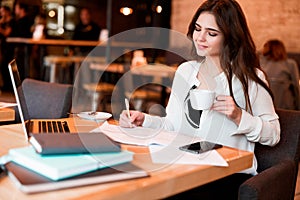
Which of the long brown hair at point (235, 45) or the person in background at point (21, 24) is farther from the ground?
the person in background at point (21, 24)

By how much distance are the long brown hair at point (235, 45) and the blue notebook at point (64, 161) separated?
2.55ft

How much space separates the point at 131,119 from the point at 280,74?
3.73m

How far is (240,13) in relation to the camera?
1.68 m

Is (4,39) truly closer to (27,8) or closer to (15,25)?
(15,25)

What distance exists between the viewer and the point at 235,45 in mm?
1698

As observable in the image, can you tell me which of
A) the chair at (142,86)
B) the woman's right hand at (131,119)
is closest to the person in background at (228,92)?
the woman's right hand at (131,119)

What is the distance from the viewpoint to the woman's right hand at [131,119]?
1599 mm

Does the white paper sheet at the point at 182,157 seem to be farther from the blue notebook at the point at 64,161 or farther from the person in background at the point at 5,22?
the person in background at the point at 5,22

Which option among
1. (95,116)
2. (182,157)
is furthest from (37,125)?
(182,157)

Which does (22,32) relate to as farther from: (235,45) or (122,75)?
(235,45)

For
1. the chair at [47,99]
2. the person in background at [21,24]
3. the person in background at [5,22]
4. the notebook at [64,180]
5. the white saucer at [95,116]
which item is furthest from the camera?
the person in background at [21,24]

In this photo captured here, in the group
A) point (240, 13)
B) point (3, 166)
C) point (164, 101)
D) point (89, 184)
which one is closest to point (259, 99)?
point (240, 13)

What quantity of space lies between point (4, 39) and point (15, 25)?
1.48 feet

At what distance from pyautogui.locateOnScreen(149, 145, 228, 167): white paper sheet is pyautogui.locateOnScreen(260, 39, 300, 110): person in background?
12.5ft
